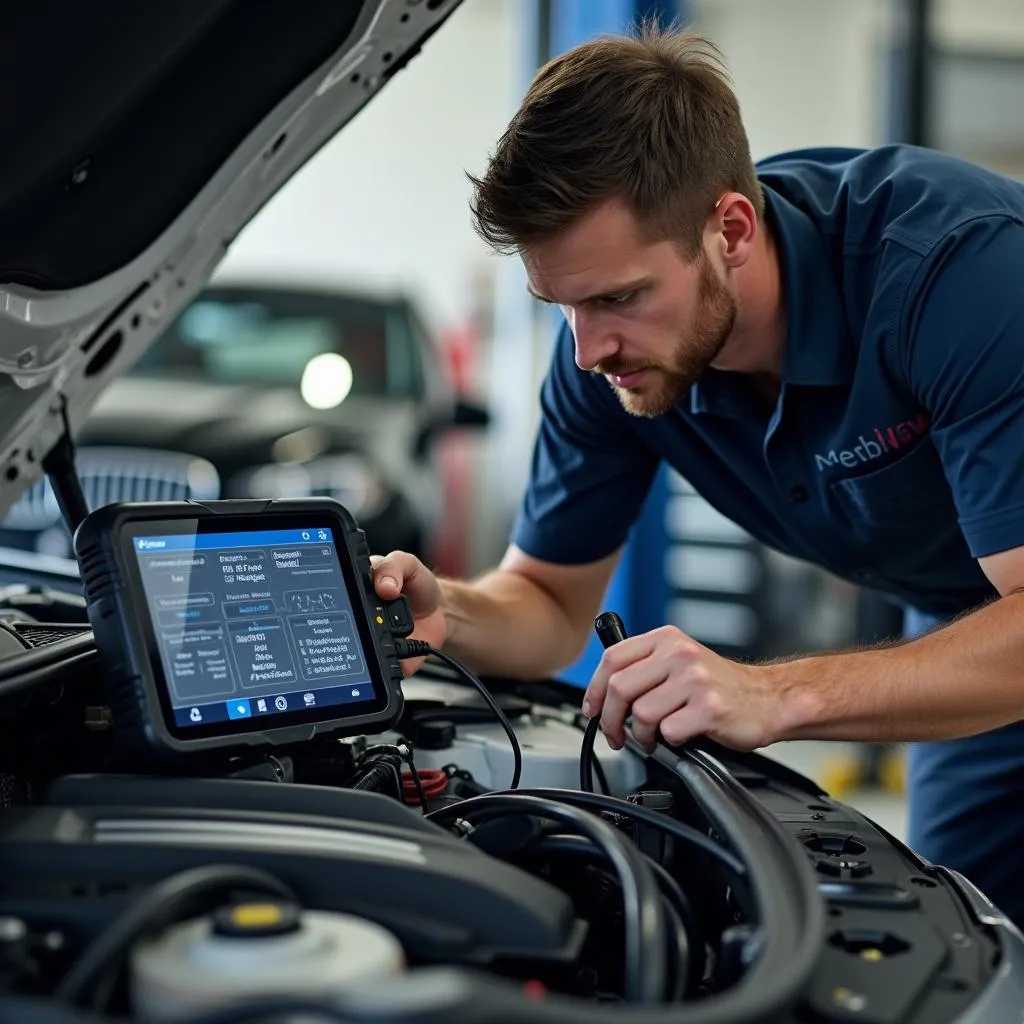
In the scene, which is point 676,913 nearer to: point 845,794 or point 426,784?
point 426,784

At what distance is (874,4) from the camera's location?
6.50 m

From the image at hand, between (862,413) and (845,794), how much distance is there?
2.79 metres

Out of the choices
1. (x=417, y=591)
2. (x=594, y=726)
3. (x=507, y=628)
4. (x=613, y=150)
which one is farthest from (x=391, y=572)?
(x=613, y=150)

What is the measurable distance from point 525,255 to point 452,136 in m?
6.65

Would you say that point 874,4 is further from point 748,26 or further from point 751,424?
point 751,424

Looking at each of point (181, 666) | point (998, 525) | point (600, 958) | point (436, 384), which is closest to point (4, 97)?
point (181, 666)

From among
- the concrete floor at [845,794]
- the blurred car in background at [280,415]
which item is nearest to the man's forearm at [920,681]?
the concrete floor at [845,794]

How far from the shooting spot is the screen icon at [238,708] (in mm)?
1050

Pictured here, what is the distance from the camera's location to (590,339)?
1416mm

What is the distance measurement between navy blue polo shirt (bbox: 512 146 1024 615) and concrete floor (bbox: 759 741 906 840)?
6.19 feet

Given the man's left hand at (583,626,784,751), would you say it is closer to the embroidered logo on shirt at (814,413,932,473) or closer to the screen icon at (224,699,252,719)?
the screen icon at (224,699,252,719)

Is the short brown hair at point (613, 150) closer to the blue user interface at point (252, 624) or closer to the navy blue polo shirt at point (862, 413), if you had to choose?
the navy blue polo shirt at point (862, 413)

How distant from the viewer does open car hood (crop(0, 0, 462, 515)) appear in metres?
1.14

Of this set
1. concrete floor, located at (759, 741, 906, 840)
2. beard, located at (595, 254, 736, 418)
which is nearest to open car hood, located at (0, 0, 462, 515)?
beard, located at (595, 254, 736, 418)
